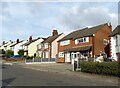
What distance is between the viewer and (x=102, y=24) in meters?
50.6

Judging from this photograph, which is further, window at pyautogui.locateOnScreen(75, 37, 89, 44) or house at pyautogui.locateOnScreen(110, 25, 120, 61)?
window at pyautogui.locateOnScreen(75, 37, 89, 44)

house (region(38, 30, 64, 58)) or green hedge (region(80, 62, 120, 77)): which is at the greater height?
house (region(38, 30, 64, 58))

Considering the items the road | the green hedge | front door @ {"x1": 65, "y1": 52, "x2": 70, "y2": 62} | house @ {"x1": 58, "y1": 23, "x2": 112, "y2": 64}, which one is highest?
house @ {"x1": 58, "y1": 23, "x2": 112, "y2": 64}

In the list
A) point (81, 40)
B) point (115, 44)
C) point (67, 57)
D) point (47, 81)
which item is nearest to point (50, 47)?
point (67, 57)

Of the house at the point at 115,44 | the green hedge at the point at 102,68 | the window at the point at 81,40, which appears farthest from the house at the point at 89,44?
the green hedge at the point at 102,68

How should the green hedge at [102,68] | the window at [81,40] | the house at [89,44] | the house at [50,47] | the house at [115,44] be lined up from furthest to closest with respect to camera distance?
the house at [50,47] → the window at [81,40] → the house at [89,44] → the house at [115,44] → the green hedge at [102,68]

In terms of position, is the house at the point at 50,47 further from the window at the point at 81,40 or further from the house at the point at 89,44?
the window at the point at 81,40

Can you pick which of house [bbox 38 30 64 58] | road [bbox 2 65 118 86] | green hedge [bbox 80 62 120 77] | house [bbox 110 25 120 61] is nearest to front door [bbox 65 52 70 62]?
house [bbox 38 30 64 58]

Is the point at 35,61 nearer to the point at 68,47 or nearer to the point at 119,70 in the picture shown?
the point at 68,47

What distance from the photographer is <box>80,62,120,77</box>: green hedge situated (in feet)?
65.6

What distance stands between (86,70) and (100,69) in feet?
9.23

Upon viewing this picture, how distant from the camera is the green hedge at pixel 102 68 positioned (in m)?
20.0

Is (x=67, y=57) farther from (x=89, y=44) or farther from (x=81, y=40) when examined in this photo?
(x=89, y=44)

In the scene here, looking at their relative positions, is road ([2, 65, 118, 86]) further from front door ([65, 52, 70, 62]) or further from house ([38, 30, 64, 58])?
house ([38, 30, 64, 58])
